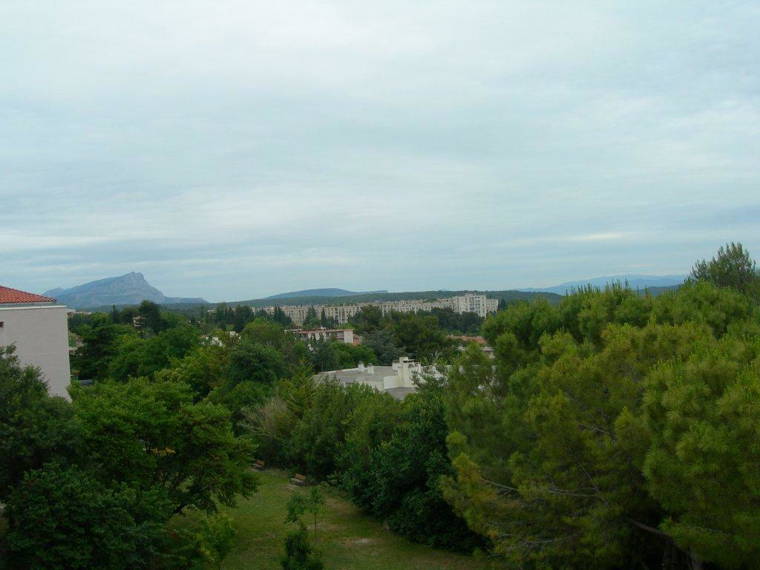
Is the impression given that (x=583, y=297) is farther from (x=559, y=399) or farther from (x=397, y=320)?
(x=397, y=320)

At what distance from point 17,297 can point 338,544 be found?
49.0ft

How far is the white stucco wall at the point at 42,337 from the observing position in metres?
23.5

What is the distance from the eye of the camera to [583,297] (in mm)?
13438

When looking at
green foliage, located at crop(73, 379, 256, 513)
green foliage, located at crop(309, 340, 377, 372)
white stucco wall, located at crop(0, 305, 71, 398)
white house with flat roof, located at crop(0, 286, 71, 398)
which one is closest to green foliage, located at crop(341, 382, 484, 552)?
green foliage, located at crop(73, 379, 256, 513)

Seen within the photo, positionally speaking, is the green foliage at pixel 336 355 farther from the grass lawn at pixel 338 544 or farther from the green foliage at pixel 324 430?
the grass lawn at pixel 338 544

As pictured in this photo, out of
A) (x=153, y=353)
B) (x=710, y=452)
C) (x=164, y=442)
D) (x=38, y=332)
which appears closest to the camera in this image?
A: (x=710, y=452)

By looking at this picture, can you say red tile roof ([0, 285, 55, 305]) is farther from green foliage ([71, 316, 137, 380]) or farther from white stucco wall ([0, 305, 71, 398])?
green foliage ([71, 316, 137, 380])

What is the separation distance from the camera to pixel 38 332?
79.1 ft

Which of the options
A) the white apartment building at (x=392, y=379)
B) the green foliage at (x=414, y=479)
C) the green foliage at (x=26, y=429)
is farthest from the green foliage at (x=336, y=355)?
the green foliage at (x=26, y=429)

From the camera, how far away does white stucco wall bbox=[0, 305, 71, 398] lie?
23.5 meters

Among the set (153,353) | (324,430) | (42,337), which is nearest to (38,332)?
(42,337)

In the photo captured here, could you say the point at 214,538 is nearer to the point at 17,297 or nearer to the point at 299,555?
the point at 299,555

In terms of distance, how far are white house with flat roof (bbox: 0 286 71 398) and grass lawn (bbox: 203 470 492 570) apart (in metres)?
9.39

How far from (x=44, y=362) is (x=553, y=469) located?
20.0 metres
